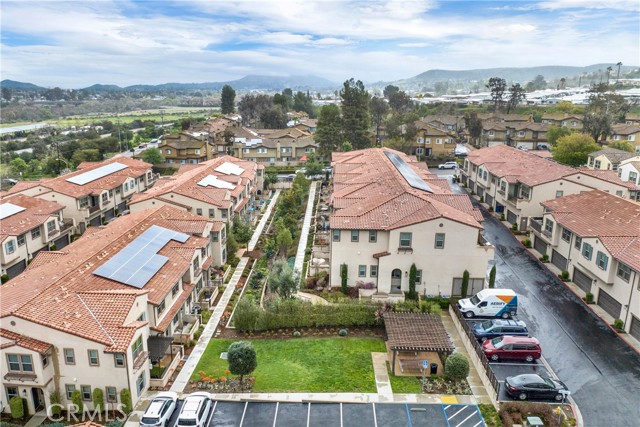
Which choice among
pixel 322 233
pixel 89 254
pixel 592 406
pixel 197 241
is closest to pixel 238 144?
pixel 322 233

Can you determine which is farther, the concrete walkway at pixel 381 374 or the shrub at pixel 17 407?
the concrete walkway at pixel 381 374

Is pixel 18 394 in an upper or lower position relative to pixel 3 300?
lower

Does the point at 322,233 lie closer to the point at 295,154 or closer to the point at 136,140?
the point at 295,154

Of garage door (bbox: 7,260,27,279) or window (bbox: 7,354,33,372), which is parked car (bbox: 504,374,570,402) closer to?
window (bbox: 7,354,33,372)

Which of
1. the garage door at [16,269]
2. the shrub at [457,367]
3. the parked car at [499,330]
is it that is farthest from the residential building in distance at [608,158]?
the garage door at [16,269]

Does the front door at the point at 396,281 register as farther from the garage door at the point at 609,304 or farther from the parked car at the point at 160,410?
the parked car at the point at 160,410

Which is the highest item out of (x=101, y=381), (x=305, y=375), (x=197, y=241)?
(x=197, y=241)
